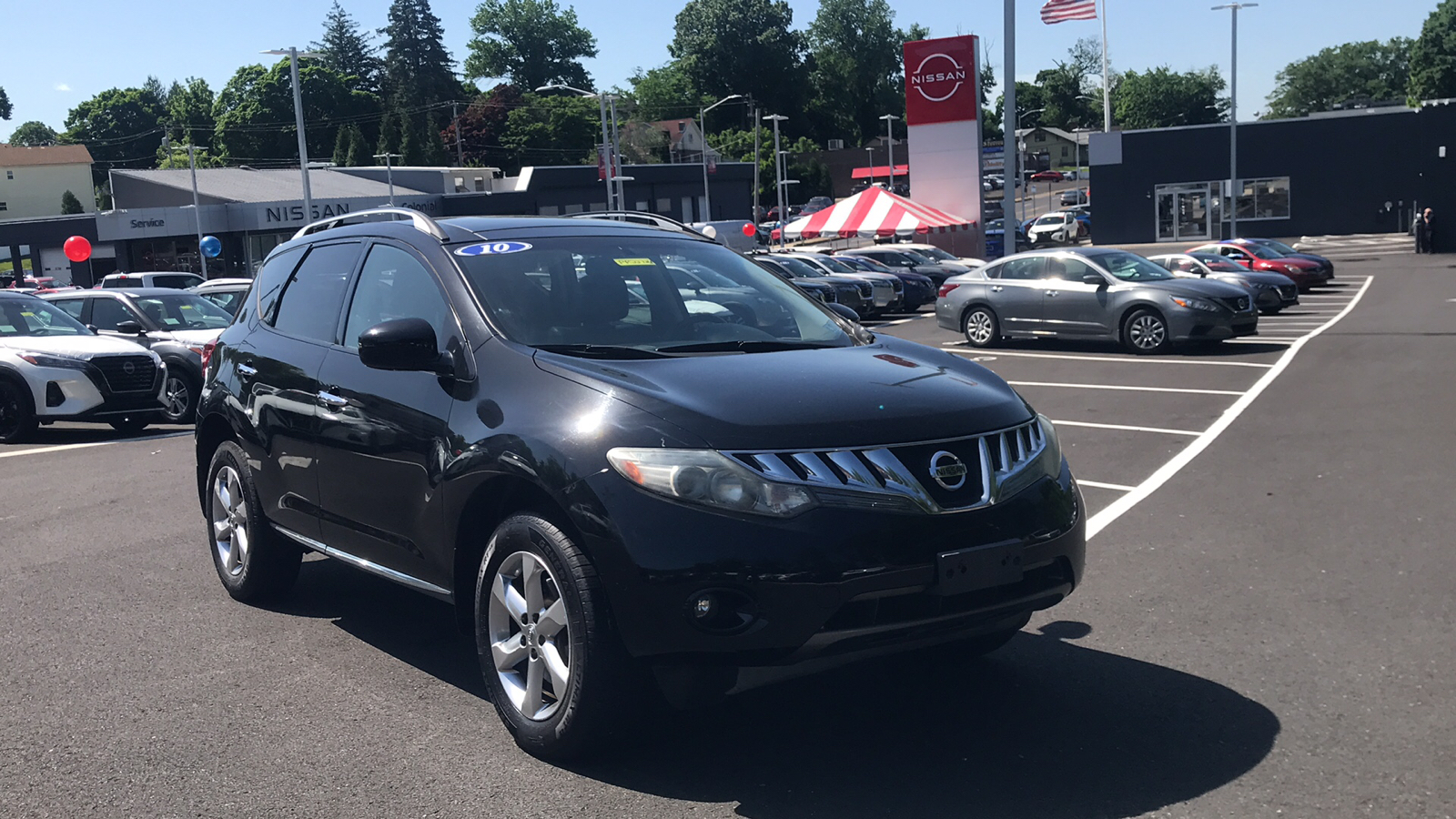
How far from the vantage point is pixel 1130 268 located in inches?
758

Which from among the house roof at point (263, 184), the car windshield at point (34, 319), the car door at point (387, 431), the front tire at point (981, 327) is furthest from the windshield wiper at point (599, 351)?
the house roof at point (263, 184)

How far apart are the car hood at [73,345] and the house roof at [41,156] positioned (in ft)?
325

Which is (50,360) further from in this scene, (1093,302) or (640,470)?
(1093,302)

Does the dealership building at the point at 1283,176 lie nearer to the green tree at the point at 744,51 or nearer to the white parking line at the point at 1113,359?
the white parking line at the point at 1113,359

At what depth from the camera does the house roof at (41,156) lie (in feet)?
326

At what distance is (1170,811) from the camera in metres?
3.62

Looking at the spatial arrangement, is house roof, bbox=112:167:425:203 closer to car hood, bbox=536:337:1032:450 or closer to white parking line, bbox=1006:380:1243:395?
white parking line, bbox=1006:380:1243:395

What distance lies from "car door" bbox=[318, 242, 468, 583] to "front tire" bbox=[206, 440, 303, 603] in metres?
0.81

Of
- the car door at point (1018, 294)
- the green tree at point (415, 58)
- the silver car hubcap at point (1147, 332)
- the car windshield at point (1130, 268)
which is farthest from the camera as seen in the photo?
the green tree at point (415, 58)

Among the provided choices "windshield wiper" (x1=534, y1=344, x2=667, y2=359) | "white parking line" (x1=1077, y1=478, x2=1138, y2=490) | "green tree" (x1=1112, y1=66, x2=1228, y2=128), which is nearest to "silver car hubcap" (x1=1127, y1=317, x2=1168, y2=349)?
"white parking line" (x1=1077, y1=478, x2=1138, y2=490)

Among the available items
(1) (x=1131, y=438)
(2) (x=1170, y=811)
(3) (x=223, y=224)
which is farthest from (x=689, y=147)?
(2) (x=1170, y=811)

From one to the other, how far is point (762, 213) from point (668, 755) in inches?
3860

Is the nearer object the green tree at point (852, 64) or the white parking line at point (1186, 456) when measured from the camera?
the white parking line at point (1186, 456)

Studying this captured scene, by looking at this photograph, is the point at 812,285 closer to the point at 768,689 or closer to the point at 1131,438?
the point at 1131,438
